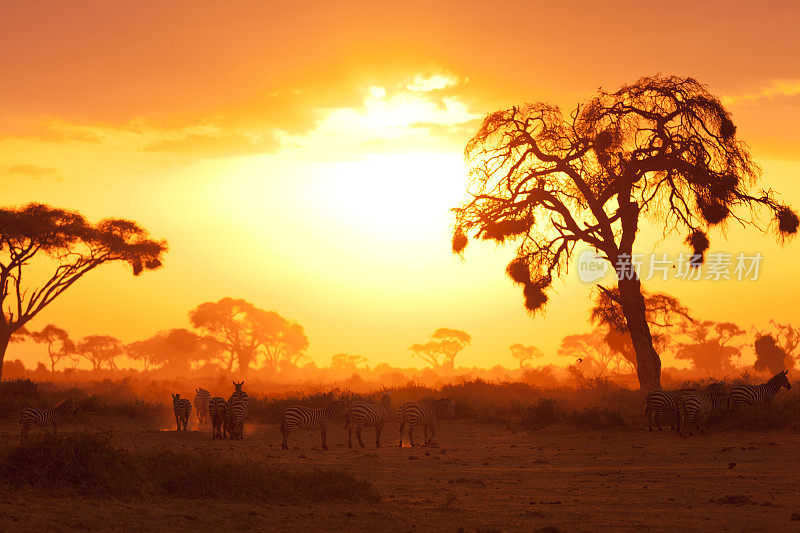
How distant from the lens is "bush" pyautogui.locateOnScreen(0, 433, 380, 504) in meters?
12.0

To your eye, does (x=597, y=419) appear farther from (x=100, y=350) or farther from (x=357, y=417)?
(x=100, y=350)

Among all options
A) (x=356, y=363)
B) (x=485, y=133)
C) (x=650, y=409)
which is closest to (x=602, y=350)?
(x=356, y=363)

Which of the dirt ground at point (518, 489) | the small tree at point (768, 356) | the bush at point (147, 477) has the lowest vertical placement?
the dirt ground at point (518, 489)

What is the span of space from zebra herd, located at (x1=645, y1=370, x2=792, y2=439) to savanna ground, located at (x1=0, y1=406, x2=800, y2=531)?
59 cm

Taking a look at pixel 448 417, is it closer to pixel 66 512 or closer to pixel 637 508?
pixel 637 508

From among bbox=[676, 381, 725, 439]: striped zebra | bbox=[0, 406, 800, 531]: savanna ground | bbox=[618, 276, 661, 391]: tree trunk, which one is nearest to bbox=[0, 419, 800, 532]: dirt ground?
bbox=[0, 406, 800, 531]: savanna ground

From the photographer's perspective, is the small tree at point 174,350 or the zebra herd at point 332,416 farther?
the small tree at point 174,350

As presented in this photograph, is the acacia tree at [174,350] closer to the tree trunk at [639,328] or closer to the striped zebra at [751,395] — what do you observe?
the tree trunk at [639,328]

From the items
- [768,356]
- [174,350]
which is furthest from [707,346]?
[174,350]

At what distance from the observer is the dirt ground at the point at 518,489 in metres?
10.6

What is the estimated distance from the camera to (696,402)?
21953 millimetres

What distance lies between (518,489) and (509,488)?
0.66ft

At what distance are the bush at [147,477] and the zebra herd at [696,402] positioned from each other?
12.3m

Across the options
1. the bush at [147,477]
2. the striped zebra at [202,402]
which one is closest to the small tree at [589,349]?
the striped zebra at [202,402]
